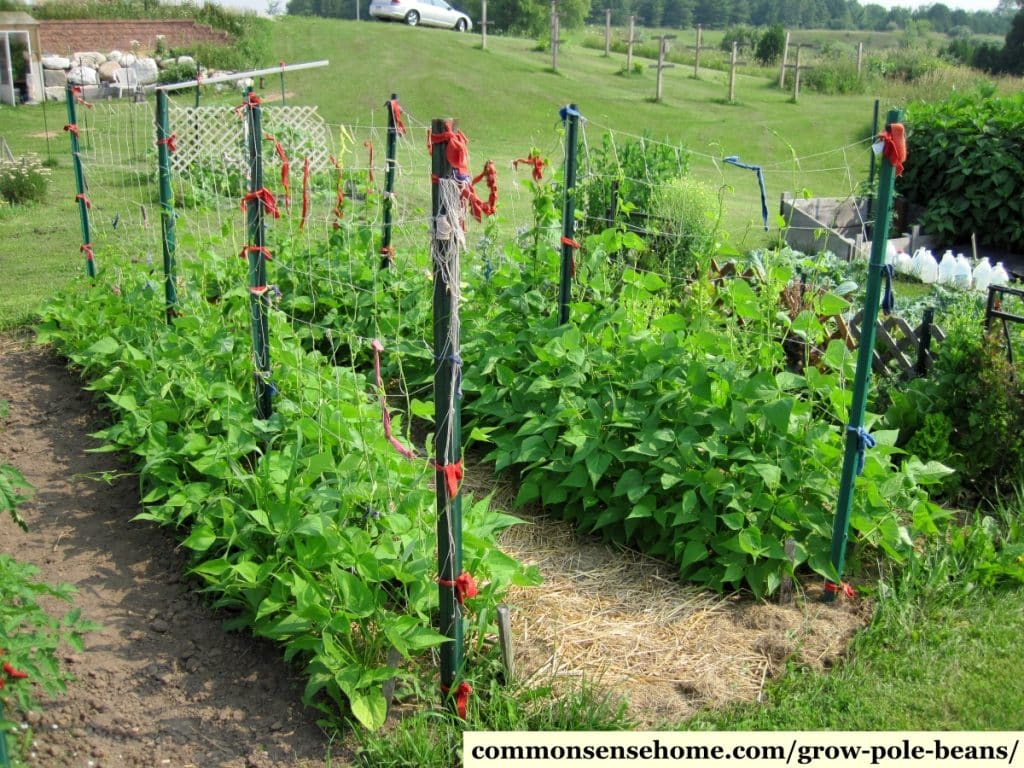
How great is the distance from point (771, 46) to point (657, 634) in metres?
37.1

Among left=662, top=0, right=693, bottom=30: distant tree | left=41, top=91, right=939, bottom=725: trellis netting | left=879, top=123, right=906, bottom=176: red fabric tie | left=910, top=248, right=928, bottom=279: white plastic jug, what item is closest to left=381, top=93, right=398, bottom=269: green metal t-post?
left=41, top=91, right=939, bottom=725: trellis netting

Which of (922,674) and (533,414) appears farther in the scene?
(533,414)

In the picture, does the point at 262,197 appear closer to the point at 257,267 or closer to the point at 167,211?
the point at 257,267

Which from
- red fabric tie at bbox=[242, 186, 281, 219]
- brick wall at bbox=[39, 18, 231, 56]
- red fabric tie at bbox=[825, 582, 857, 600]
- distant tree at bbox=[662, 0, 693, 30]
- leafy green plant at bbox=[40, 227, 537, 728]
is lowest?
red fabric tie at bbox=[825, 582, 857, 600]

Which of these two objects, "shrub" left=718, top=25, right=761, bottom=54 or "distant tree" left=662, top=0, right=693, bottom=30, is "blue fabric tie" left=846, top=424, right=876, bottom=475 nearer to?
"shrub" left=718, top=25, right=761, bottom=54

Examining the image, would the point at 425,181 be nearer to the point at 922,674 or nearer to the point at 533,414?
the point at 533,414

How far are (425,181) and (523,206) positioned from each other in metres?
1.34

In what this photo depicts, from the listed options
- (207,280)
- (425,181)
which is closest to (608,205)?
(207,280)

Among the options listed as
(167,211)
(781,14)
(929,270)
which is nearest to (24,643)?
(167,211)

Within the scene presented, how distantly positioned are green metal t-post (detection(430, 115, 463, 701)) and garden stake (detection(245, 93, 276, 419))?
128cm

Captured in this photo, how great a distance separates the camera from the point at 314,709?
→ 3123mm

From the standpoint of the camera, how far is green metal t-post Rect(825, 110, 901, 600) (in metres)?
3.40

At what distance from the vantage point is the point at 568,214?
15.1ft

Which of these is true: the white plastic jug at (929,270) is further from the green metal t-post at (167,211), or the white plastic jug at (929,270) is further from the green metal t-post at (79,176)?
the green metal t-post at (79,176)
